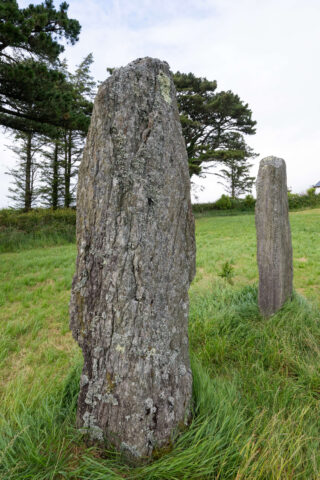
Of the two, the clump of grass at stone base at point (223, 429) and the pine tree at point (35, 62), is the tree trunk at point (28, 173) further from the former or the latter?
the clump of grass at stone base at point (223, 429)

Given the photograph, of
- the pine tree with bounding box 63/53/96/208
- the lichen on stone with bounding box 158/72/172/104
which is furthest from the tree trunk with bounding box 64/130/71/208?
the lichen on stone with bounding box 158/72/172/104

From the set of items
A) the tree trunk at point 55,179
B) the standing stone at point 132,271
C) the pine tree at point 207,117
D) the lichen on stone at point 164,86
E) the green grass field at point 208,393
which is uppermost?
the pine tree at point 207,117

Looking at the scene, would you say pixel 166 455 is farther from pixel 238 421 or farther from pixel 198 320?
pixel 198 320

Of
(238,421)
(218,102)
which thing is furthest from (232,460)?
(218,102)

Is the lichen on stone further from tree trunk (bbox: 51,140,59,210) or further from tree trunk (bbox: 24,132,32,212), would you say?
tree trunk (bbox: 51,140,59,210)

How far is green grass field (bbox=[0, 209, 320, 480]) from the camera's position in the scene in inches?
57.2

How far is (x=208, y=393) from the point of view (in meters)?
1.91

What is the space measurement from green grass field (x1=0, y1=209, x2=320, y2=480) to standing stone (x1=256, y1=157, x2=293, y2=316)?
0.26 meters

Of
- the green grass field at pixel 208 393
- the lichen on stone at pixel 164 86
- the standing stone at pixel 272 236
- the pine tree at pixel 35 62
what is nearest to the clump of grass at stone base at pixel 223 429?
the green grass field at pixel 208 393

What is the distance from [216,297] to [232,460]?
9.72ft

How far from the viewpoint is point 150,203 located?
1701mm

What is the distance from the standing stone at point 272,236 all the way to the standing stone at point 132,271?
2396mm

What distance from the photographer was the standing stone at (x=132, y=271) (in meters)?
1.61

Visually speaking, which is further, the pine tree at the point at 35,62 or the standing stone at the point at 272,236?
the pine tree at the point at 35,62
